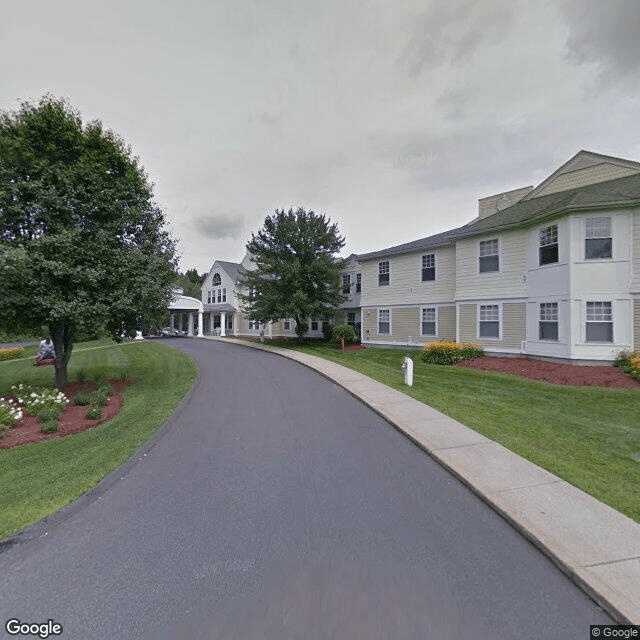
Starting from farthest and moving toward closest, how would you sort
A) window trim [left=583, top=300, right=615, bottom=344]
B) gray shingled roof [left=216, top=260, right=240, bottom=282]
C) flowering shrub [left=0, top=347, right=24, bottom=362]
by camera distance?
gray shingled roof [left=216, top=260, right=240, bottom=282], flowering shrub [left=0, top=347, right=24, bottom=362], window trim [left=583, top=300, right=615, bottom=344]

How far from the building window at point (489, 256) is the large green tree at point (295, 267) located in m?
9.06

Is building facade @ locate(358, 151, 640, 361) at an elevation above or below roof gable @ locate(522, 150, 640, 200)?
below

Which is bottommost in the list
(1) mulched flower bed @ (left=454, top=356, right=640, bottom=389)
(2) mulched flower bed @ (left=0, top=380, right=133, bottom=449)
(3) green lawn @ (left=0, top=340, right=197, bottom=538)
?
(2) mulched flower bed @ (left=0, top=380, right=133, bottom=449)

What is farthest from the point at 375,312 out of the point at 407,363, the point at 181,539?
the point at 181,539

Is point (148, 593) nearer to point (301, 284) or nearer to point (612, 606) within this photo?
point (612, 606)

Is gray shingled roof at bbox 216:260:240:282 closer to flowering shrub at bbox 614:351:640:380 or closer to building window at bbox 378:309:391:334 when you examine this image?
building window at bbox 378:309:391:334

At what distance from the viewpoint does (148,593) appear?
8.01 feet

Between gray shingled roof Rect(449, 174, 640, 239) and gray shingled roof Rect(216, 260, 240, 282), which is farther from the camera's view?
gray shingled roof Rect(216, 260, 240, 282)

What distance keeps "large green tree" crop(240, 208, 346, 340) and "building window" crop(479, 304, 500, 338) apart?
9.45 meters

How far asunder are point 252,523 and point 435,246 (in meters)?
17.2

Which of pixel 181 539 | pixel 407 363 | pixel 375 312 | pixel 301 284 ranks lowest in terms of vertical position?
pixel 181 539

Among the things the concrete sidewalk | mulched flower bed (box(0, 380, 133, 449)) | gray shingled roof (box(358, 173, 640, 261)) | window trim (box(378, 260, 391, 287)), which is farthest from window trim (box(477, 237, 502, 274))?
mulched flower bed (box(0, 380, 133, 449))

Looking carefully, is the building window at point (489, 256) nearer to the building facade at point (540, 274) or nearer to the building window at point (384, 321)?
the building facade at point (540, 274)

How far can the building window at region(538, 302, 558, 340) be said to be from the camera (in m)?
12.9
